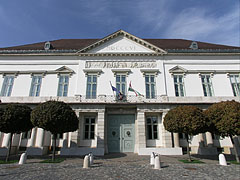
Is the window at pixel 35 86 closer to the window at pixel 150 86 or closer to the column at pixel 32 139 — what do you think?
the column at pixel 32 139

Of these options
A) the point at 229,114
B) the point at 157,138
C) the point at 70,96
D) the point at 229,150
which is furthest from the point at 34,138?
the point at 229,150

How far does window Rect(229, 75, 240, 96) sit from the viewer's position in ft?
52.2

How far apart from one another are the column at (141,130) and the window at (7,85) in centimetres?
1371

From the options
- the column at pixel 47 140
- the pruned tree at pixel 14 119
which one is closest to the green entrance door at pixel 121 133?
the column at pixel 47 140

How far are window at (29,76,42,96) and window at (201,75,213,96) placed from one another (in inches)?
685

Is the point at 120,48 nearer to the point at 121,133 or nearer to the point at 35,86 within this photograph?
the point at 121,133

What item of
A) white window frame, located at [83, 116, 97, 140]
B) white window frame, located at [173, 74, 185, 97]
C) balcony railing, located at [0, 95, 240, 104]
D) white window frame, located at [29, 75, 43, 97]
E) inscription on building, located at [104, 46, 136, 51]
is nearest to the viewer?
white window frame, located at [83, 116, 97, 140]

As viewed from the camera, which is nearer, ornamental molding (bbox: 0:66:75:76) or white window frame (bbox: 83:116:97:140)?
white window frame (bbox: 83:116:97:140)

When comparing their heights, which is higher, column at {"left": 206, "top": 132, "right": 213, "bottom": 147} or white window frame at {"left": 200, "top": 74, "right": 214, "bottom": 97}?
white window frame at {"left": 200, "top": 74, "right": 214, "bottom": 97}

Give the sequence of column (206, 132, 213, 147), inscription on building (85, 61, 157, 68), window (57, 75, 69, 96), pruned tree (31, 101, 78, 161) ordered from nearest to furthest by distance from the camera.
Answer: pruned tree (31, 101, 78, 161) < column (206, 132, 213, 147) < window (57, 75, 69, 96) < inscription on building (85, 61, 157, 68)

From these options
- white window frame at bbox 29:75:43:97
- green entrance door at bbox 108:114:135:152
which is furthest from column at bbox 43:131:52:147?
green entrance door at bbox 108:114:135:152

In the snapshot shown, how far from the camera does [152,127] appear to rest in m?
14.8

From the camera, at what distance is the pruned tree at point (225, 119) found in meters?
9.50

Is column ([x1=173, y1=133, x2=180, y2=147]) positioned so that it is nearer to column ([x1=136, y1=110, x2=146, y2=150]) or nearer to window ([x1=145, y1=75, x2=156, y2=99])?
column ([x1=136, y1=110, x2=146, y2=150])
